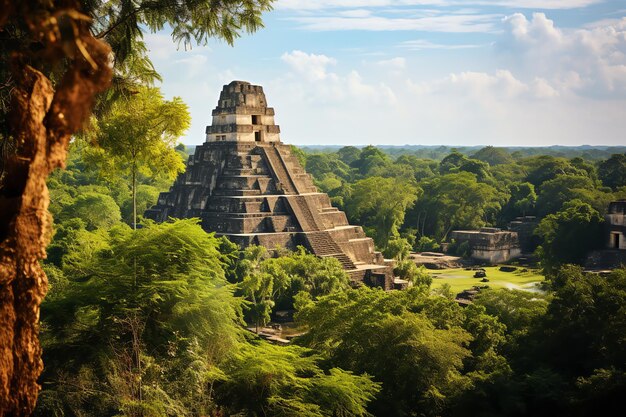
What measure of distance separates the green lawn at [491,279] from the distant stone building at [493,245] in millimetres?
1933

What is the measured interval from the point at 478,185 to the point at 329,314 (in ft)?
120

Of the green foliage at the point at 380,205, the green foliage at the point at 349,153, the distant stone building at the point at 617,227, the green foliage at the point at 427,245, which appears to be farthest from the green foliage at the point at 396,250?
the green foliage at the point at 349,153

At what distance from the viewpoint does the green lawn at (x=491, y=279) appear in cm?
3525

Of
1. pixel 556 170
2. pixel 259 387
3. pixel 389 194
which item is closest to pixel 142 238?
pixel 259 387

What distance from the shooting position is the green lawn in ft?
Answer: 116

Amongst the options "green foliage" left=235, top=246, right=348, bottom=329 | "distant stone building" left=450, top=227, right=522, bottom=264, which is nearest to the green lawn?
"distant stone building" left=450, top=227, right=522, bottom=264

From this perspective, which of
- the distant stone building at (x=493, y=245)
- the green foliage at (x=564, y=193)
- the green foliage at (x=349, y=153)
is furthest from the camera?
the green foliage at (x=349, y=153)

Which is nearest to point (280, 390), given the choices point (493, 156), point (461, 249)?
point (461, 249)

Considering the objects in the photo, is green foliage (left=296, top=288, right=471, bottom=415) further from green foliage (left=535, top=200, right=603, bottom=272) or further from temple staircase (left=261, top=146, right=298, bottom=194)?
green foliage (left=535, top=200, right=603, bottom=272)

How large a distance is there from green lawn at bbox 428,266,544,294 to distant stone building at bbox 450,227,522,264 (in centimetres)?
193

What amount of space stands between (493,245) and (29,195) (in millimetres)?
42436

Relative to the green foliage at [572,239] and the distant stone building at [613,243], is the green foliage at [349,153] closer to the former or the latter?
the green foliage at [572,239]

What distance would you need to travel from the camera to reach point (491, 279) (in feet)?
125

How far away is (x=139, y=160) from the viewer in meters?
21.9
